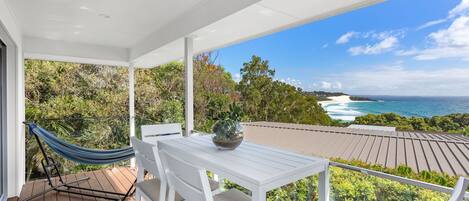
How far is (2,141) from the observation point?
3025 mm

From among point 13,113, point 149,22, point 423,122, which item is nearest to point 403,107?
point 423,122

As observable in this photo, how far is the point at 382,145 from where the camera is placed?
2.91 metres

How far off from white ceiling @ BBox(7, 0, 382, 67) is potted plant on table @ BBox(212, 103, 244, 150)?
3.08 ft

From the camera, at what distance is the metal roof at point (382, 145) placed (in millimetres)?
2016

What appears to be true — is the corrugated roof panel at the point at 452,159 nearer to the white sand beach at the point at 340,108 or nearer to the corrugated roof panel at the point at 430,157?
the corrugated roof panel at the point at 430,157

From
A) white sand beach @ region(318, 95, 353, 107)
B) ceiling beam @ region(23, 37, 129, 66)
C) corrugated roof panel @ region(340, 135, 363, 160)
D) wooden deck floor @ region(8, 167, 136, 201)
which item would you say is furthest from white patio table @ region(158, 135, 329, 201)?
ceiling beam @ region(23, 37, 129, 66)

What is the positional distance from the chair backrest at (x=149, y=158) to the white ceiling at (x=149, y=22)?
1393 millimetres

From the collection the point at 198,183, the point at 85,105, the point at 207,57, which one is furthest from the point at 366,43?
the point at 85,105

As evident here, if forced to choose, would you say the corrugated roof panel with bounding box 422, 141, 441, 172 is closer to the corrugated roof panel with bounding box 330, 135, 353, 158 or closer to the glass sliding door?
the corrugated roof panel with bounding box 330, 135, 353, 158

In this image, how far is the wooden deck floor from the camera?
3275 millimetres

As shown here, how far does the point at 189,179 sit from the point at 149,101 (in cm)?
692

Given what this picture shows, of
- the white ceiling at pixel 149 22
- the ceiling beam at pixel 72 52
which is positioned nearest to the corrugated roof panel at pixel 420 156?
the white ceiling at pixel 149 22

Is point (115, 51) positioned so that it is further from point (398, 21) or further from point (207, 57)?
point (398, 21)

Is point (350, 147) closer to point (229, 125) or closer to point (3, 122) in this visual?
point (229, 125)
